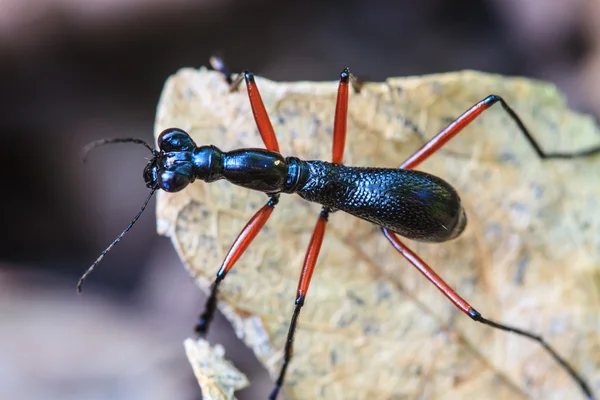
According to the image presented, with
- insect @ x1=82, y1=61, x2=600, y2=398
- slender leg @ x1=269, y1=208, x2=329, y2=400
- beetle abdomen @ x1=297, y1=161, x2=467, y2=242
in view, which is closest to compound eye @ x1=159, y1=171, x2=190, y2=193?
insect @ x1=82, y1=61, x2=600, y2=398

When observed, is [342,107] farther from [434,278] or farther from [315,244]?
[434,278]

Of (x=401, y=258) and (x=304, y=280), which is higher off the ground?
(x=401, y=258)

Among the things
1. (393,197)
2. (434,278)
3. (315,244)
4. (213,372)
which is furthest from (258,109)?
(213,372)

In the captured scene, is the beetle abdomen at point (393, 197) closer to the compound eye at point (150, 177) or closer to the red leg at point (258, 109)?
the red leg at point (258, 109)

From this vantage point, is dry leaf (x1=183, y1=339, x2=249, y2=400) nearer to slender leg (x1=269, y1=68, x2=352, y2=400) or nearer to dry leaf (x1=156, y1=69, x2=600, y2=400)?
dry leaf (x1=156, y1=69, x2=600, y2=400)

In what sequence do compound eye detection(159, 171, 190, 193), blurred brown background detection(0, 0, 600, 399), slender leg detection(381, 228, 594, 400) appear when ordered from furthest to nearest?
1. blurred brown background detection(0, 0, 600, 399)
2. slender leg detection(381, 228, 594, 400)
3. compound eye detection(159, 171, 190, 193)

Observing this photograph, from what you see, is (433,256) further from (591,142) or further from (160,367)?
(160,367)
